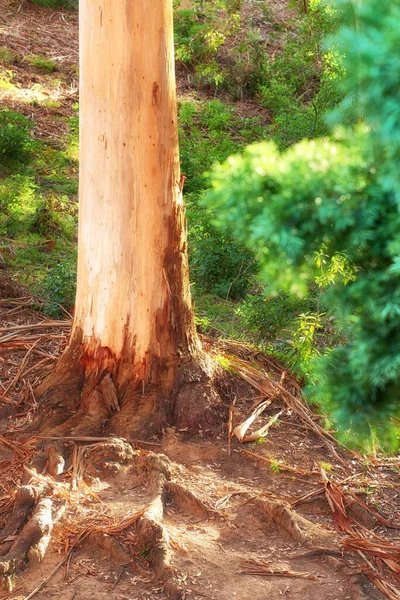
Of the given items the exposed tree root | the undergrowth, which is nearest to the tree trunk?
the undergrowth

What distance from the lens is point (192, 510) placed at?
430 cm

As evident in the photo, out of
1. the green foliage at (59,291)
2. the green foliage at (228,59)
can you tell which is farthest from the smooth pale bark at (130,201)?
the green foliage at (228,59)

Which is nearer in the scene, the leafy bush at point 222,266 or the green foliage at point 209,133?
the leafy bush at point 222,266

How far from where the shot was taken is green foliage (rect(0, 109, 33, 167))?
10039mm

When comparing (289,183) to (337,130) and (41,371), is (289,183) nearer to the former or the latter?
(337,130)

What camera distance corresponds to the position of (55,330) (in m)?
6.48

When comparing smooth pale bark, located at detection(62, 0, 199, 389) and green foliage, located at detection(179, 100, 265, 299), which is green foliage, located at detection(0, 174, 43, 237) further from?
smooth pale bark, located at detection(62, 0, 199, 389)

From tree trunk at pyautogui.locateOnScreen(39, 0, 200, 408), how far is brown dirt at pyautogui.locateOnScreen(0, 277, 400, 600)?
0.52m

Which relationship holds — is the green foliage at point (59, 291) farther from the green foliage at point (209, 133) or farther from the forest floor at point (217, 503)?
the green foliage at point (209, 133)

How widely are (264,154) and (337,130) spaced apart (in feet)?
0.71

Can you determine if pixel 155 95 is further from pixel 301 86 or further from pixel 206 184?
pixel 301 86

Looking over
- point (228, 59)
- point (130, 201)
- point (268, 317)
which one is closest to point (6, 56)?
point (228, 59)

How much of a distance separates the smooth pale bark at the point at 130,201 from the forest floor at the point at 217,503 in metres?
0.57

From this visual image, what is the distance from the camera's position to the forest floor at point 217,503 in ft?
12.1
